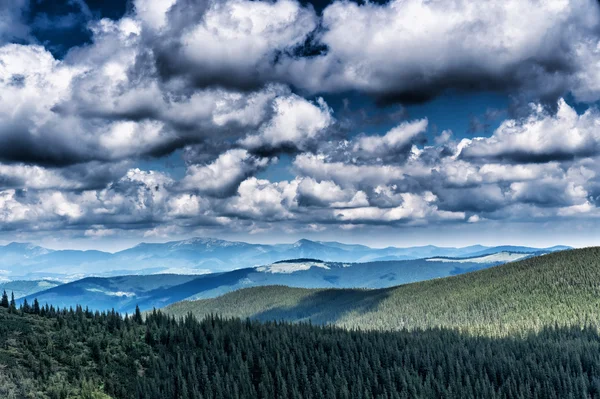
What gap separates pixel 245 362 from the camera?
417ft

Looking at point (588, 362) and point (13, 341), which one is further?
point (588, 362)

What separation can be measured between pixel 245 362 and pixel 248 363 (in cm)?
411

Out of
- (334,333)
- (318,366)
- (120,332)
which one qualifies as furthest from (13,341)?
(334,333)

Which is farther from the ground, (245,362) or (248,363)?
(245,362)

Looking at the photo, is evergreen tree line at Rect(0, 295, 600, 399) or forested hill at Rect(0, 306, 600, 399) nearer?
forested hill at Rect(0, 306, 600, 399)

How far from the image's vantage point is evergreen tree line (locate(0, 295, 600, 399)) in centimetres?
9350

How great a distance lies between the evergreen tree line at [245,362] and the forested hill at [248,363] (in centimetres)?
34

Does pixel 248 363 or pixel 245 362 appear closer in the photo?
pixel 245 362

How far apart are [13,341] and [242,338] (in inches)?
2651

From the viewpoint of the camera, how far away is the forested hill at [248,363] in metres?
93.2

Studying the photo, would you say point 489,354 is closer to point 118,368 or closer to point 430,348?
point 430,348

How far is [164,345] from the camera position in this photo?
12506cm

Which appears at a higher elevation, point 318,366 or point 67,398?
point 67,398

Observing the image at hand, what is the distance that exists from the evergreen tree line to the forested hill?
337 mm
